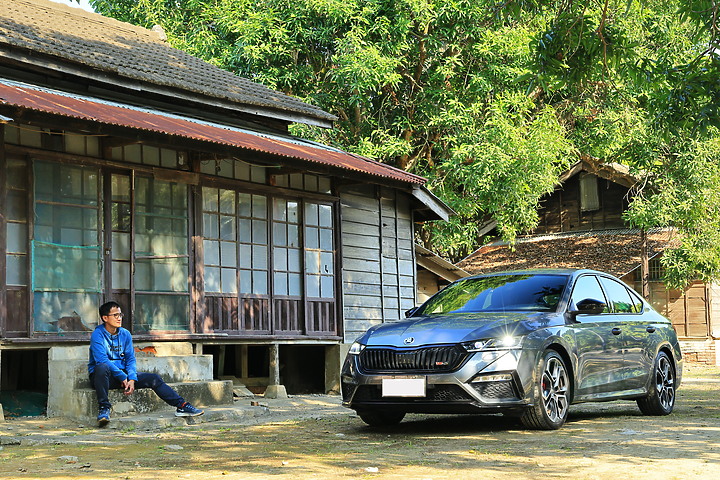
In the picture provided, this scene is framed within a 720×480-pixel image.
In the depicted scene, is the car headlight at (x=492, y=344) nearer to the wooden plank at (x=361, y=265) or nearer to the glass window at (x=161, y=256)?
the glass window at (x=161, y=256)

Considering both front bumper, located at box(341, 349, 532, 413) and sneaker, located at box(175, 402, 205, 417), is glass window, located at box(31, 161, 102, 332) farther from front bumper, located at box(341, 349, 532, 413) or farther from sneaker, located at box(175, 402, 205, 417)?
front bumper, located at box(341, 349, 532, 413)

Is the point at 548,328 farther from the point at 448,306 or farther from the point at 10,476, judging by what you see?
the point at 10,476

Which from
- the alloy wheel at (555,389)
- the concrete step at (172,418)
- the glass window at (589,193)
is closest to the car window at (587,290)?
the alloy wheel at (555,389)

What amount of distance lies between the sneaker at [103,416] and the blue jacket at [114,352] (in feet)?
1.16

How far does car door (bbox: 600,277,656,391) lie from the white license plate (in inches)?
107

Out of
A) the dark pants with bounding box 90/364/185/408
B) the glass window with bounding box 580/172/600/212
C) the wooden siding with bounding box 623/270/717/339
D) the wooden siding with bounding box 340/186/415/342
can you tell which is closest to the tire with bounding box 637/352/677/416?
the dark pants with bounding box 90/364/185/408

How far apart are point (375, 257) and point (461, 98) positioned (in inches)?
339

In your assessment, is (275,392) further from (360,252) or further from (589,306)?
(589,306)

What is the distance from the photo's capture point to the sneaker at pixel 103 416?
10.1 m

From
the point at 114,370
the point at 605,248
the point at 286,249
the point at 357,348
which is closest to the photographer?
the point at 357,348

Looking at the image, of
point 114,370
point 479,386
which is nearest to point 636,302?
point 479,386

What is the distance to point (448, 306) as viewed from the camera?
32.6 feet

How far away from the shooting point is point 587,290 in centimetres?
1009

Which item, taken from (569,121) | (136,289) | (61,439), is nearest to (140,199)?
(136,289)
